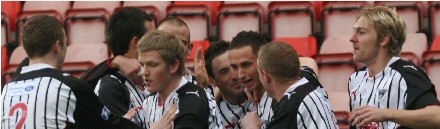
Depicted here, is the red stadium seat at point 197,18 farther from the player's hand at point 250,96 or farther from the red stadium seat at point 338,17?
the player's hand at point 250,96

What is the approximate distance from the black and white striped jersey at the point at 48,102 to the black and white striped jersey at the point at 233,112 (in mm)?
1152

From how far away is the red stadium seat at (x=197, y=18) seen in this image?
1002cm

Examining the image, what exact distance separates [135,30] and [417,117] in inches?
68.1

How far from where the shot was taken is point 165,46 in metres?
5.68

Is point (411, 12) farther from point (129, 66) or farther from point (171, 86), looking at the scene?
point (171, 86)

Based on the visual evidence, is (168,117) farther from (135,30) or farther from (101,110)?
(135,30)

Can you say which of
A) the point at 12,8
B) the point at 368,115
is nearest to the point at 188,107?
the point at 368,115

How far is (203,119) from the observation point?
560cm

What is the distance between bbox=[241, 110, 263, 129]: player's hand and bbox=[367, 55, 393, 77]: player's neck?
669 mm

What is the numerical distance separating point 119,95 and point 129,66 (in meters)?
0.18

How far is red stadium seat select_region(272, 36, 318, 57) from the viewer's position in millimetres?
9336

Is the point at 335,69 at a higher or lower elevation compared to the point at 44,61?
lower

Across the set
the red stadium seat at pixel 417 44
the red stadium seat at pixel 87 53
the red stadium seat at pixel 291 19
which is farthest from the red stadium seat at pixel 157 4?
the red stadium seat at pixel 417 44

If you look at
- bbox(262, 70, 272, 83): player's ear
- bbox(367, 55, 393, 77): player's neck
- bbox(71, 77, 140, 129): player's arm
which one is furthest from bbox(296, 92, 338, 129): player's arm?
bbox(71, 77, 140, 129): player's arm
